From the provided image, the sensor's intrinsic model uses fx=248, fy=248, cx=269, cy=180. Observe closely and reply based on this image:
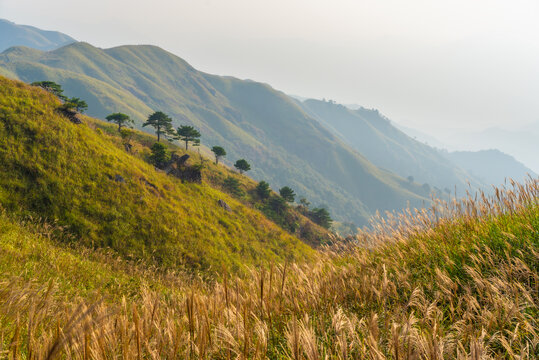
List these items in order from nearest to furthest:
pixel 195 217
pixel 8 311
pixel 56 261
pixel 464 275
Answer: pixel 8 311, pixel 464 275, pixel 56 261, pixel 195 217

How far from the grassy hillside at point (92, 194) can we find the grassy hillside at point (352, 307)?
10.8 meters

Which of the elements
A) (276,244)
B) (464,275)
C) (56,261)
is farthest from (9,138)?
(276,244)

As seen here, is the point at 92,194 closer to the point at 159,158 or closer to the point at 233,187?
the point at 159,158

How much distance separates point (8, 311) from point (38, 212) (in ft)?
54.7

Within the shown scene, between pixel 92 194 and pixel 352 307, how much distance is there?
20.3m

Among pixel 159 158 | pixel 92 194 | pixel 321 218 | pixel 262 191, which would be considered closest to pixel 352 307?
pixel 92 194

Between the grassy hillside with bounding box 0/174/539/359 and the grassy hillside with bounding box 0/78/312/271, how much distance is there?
35.6ft

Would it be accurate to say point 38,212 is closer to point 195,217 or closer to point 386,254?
point 195,217

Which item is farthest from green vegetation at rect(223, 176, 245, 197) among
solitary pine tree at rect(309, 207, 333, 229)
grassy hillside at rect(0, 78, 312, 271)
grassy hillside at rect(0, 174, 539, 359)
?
grassy hillside at rect(0, 174, 539, 359)

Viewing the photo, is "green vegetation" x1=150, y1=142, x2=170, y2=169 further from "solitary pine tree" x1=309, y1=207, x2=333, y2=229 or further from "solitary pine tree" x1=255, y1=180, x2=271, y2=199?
"solitary pine tree" x1=309, y1=207, x2=333, y2=229

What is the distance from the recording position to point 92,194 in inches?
704

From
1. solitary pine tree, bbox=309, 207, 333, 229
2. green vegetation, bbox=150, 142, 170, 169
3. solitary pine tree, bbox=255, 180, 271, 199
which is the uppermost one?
green vegetation, bbox=150, 142, 170, 169

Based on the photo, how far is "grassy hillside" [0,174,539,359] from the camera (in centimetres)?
153

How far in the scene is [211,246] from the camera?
75.8 ft
